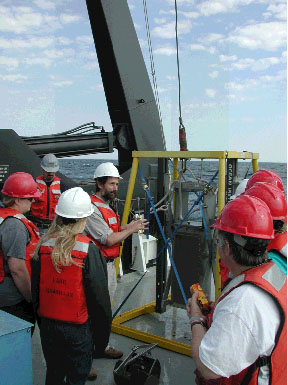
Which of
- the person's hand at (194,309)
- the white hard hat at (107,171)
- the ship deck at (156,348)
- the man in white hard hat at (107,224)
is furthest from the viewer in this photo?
the white hard hat at (107,171)

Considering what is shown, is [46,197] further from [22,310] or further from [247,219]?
[247,219]

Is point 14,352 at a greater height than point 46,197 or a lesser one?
lesser

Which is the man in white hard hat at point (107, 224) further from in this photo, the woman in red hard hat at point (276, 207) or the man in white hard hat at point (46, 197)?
the man in white hard hat at point (46, 197)

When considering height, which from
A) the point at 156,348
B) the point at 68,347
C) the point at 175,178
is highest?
the point at 175,178

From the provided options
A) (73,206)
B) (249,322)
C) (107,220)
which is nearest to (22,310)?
(73,206)

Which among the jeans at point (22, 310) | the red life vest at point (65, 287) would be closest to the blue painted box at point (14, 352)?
the red life vest at point (65, 287)

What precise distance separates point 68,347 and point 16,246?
2.50 ft

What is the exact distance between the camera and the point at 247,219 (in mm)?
1728

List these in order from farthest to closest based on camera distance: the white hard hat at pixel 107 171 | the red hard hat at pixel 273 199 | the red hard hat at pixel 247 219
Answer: the white hard hat at pixel 107 171, the red hard hat at pixel 273 199, the red hard hat at pixel 247 219

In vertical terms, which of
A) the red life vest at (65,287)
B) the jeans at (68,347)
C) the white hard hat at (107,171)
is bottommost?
the jeans at (68,347)

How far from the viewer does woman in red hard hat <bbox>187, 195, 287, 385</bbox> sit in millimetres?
1458

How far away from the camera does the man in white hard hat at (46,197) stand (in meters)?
5.80

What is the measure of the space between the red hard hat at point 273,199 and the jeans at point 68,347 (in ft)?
4.71

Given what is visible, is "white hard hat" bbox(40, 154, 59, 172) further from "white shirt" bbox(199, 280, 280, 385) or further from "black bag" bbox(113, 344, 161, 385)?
"white shirt" bbox(199, 280, 280, 385)
